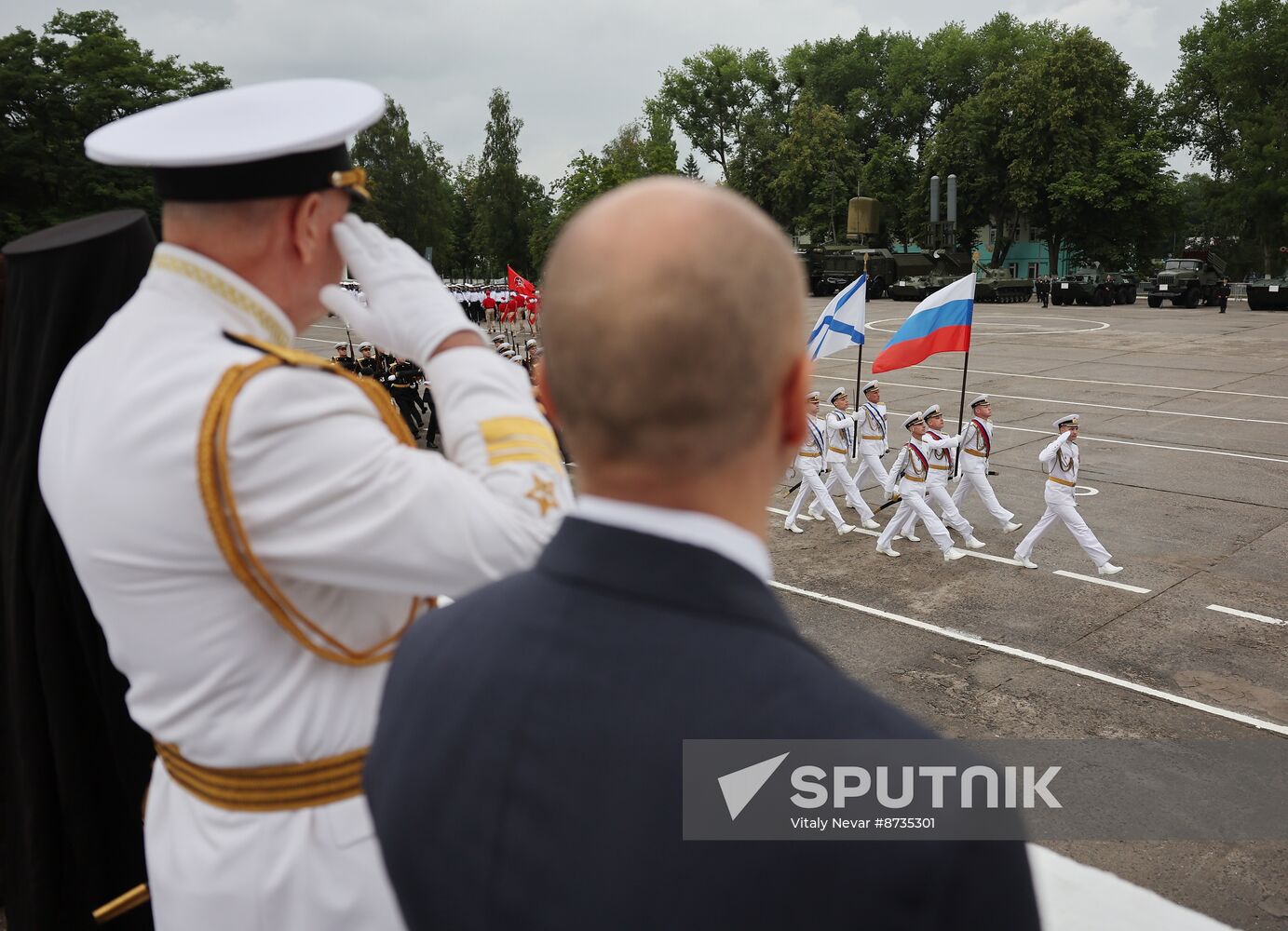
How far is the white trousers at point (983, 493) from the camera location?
12.3 metres

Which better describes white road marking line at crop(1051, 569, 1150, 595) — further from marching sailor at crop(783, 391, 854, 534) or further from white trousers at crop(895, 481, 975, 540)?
marching sailor at crop(783, 391, 854, 534)

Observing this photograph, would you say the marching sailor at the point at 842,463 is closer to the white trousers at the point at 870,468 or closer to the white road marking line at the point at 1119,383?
the white trousers at the point at 870,468

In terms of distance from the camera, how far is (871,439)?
45.9 ft

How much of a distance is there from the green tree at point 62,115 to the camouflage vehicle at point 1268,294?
1659 inches

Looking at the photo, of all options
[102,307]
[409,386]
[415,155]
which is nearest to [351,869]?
[102,307]

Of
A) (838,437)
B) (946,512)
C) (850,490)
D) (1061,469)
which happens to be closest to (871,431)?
(838,437)


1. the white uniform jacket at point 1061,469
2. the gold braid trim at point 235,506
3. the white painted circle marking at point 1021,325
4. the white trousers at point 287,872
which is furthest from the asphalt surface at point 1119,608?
the white painted circle marking at point 1021,325

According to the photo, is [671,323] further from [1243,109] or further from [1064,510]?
[1243,109]

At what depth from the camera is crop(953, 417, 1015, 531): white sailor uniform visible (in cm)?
1243

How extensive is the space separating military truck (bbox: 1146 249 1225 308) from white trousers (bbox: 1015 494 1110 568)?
35.0 meters

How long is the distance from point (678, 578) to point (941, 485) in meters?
11.4

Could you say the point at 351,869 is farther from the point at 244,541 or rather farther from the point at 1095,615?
the point at 1095,615

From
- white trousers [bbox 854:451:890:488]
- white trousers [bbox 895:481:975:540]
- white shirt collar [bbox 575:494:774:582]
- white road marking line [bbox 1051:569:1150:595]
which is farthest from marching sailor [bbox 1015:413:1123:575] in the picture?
white shirt collar [bbox 575:494:774:582]

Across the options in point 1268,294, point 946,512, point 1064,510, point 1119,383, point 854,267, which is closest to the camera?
point 1064,510
